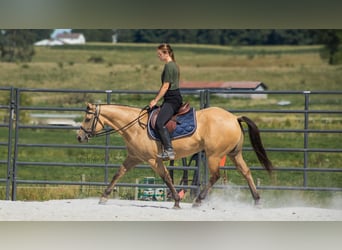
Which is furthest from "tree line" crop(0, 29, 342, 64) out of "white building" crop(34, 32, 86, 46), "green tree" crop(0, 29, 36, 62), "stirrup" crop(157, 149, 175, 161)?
"stirrup" crop(157, 149, 175, 161)

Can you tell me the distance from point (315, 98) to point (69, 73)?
326 inches

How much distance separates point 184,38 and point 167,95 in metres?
26.8

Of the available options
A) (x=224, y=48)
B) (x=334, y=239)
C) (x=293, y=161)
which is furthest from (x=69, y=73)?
(x=334, y=239)

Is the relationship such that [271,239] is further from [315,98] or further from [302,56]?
[302,56]

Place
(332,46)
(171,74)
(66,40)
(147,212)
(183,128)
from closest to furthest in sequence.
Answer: (171,74) → (147,212) → (183,128) → (332,46) → (66,40)

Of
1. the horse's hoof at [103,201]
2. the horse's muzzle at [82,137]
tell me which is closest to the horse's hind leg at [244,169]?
the horse's hoof at [103,201]

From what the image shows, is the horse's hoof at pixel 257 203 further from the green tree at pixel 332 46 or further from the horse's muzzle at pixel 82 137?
the green tree at pixel 332 46

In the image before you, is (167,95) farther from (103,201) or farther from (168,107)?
(103,201)

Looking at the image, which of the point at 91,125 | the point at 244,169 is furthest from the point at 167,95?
the point at 244,169

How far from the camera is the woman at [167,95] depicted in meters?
9.75

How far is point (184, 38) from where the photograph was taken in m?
36.5

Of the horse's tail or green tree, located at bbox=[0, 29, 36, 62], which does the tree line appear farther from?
the horse's tail

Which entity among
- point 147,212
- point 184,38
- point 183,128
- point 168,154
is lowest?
point 147,212

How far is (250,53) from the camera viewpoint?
37031 millimetres
